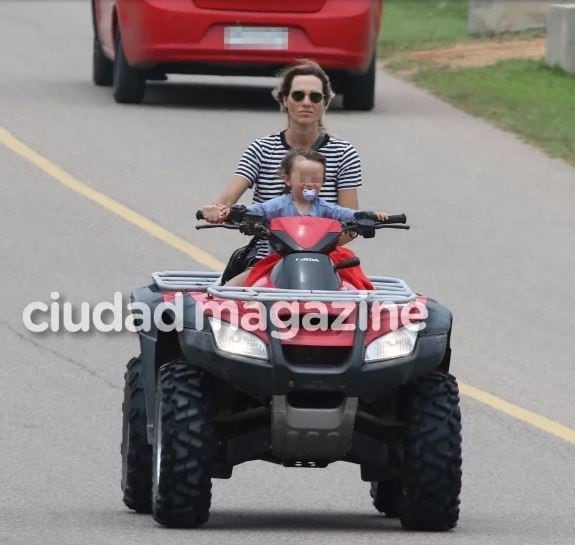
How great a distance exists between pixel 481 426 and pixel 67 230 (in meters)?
5.29

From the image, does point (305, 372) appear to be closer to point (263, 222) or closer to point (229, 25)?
point (263, 222)

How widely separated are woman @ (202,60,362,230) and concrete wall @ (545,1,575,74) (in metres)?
13.9

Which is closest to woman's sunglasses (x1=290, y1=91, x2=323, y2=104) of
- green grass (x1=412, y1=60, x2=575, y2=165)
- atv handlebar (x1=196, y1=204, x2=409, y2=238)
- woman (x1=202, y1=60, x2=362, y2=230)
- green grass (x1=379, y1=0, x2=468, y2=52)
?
woman (x1=202, y1=60, x2=362, y2=230)

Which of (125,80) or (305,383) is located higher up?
(305,383)

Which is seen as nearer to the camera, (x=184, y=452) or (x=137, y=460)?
(x=184, y=452)

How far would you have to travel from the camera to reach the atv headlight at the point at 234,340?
759 centimetres

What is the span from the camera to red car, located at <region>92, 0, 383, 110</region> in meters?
18.6

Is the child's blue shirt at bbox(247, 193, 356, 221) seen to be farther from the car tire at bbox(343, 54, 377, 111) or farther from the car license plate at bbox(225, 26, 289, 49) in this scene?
the car tire at bbox(343, 54, 377, 111)

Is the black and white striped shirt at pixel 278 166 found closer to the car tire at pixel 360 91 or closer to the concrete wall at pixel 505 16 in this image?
the car tire at pixel 360 91

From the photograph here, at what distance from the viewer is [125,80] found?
1964 cm

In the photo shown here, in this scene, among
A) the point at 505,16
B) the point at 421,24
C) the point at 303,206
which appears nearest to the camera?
the point at 303,206

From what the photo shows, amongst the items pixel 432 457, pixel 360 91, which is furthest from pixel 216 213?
pixel 360 91

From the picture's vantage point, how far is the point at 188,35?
1861cm

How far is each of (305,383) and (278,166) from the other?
4.57 feet
